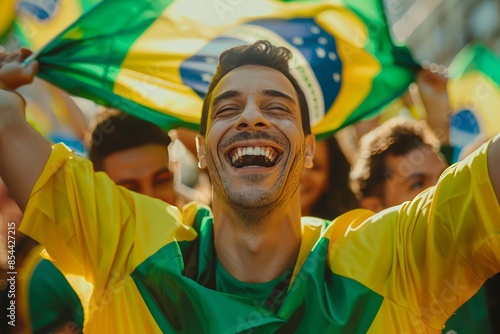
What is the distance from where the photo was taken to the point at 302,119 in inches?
130

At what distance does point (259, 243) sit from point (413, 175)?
1.28 meters

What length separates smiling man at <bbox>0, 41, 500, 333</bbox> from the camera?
276cm

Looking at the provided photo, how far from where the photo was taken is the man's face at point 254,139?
302cm

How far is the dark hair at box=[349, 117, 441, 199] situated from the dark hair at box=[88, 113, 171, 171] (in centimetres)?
109

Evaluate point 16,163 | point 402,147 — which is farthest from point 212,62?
point 16,163

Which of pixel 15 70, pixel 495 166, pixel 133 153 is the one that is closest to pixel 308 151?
pixel 495 166

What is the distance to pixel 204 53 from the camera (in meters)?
3.99

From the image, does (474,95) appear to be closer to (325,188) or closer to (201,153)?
(325,188)

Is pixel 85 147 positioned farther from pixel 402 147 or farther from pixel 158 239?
pixel 402 147

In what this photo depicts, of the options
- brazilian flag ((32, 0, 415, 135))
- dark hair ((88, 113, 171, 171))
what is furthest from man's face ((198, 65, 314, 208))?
dark hair ((88, 113, 171, 171))

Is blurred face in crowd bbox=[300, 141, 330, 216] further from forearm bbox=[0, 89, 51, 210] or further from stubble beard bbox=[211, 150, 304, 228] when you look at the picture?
forearm bbox=[0, 89, 51, 210]

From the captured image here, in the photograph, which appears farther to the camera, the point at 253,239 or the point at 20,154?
the point at 253,239

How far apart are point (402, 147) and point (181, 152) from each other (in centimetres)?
138

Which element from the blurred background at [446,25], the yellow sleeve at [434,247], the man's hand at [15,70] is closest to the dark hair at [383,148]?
the yellow sleeve at [434,247]
